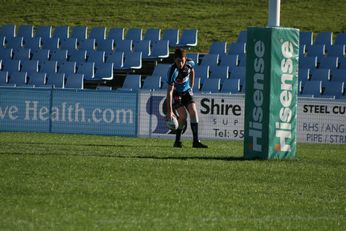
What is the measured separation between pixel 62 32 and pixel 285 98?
1868cm

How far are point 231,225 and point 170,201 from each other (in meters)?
1.59

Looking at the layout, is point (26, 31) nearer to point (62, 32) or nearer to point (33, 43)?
point (33, 43)

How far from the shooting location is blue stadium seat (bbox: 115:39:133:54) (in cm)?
3359

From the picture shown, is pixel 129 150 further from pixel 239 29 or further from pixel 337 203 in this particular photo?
pixel 239 29

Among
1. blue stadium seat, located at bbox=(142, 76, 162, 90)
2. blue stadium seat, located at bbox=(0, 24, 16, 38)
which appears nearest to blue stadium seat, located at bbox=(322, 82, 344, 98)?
blue stadium seat, located at bbox=(142, 76, 162, 90)

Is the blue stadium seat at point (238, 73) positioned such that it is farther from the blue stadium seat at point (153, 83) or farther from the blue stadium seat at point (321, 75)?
the blue stadium seat at point (153, 83)

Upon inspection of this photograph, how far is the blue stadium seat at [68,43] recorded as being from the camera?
113 feet

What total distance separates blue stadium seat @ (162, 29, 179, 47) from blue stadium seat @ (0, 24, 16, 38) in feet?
17.5

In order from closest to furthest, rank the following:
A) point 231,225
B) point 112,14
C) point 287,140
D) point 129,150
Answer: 1. point 231,225
2. point 287,140
3. point 129,150
4. point 112,14

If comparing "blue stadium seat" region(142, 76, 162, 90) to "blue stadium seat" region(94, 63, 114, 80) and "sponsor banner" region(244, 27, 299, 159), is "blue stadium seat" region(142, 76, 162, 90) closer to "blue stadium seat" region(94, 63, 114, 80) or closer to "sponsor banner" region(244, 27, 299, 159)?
"blue stadium seat" region(94, 63, 114, 80)

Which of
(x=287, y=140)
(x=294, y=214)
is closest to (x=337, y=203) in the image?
(x=294, y=214)

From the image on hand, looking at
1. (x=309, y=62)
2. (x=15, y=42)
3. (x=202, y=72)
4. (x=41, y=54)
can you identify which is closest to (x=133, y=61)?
(x=202, y=72)

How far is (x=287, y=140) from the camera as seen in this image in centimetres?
1806

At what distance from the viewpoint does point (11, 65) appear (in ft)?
108
